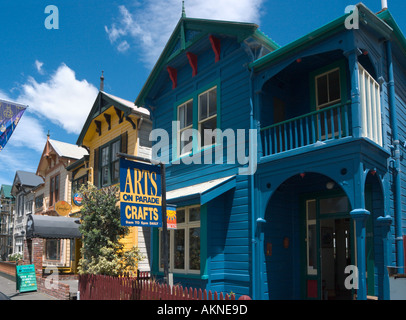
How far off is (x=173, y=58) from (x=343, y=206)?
7.51 metres

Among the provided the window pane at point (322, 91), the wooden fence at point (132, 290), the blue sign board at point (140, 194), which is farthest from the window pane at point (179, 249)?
the window pane at point (322, 91)

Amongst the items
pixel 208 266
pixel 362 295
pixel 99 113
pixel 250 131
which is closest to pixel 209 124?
pixel 250 131

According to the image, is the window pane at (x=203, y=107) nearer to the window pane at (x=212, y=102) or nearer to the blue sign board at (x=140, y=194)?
the window pane at (x=212, y=102)

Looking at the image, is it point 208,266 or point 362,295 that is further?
point 208,266

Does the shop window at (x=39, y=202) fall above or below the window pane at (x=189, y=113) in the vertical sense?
below

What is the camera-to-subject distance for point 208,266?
1077cm

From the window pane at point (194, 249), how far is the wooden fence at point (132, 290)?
2.71 feet

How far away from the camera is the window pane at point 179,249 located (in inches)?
475

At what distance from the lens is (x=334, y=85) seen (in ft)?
34.8

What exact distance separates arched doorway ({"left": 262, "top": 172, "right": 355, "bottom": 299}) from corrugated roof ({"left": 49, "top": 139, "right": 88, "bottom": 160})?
18.4 m

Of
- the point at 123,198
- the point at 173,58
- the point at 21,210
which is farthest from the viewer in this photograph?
the point at 21,210

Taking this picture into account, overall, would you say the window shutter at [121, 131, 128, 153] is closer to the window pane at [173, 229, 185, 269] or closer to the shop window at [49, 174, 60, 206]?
the window pane at [173, 229, 185, 269]

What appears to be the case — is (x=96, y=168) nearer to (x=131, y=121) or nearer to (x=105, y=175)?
(x=105, y=175)

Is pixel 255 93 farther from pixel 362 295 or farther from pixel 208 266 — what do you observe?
pixel 362 295
